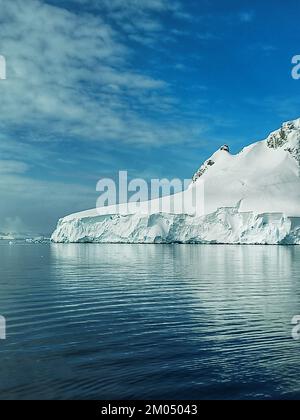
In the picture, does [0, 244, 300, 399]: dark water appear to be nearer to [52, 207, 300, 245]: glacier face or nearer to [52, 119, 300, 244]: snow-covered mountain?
[52, 207, 300, 245]: glacier face

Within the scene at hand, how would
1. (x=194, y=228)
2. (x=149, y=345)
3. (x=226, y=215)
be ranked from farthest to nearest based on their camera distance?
(x=194, y=228) < (x=226, y=215) < (x=149, y=345)

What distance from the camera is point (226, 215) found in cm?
11431

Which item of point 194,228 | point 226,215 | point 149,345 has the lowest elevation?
point 149,345

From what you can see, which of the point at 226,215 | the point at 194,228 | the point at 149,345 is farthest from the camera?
the point at 194,228

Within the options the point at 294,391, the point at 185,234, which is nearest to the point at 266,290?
the point at 294,391

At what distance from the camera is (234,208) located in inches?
4562

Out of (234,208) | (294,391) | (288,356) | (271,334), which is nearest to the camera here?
(294,391)

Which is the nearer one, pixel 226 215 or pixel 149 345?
pixel 149 345

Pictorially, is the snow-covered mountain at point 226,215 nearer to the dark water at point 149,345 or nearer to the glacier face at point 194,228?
the glacier face at point 194,228

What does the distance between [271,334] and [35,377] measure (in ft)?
23.3

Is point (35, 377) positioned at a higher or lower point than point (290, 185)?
lower

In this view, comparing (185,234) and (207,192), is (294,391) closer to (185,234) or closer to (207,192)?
(185,234)

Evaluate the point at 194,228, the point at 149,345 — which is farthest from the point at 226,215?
the point at 149,345

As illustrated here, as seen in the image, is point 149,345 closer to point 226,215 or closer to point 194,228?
point 194,228
